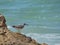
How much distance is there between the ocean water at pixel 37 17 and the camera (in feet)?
40.6

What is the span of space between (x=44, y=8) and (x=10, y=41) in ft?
53.8

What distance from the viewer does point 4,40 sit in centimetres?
400

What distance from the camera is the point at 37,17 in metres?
18.1

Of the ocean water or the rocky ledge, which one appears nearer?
the rocky ledge

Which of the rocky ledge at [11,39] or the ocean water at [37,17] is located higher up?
the ocean water at [37,17]

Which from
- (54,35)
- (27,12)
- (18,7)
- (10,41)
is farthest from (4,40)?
(18,7)

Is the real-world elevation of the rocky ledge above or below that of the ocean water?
below

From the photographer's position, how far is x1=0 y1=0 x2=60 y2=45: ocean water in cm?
1237

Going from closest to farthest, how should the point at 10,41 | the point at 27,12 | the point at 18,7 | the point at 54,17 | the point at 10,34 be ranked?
the point at 10,41, the point at 10,34, the point at 54,17, the point at 27,12, the point at 18,7

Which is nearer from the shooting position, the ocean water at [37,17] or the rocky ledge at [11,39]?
the rocky ledge at [11,39]

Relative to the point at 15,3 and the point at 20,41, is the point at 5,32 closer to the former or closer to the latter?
the point at 20,41

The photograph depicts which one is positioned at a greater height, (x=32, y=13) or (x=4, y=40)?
(x=32, y=13)

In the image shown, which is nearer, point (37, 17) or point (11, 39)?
point (11, 39)

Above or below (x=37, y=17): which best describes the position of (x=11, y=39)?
below
